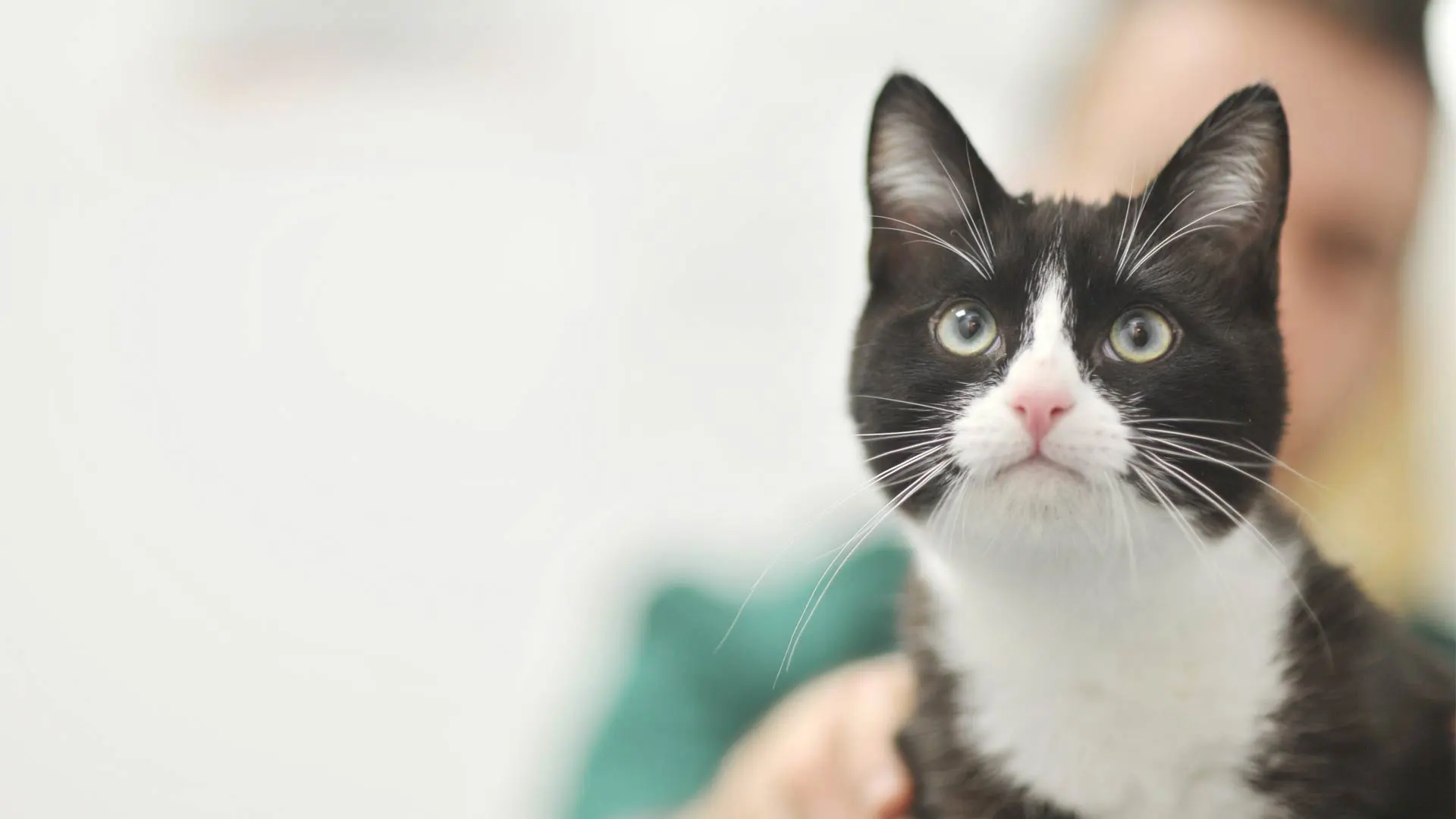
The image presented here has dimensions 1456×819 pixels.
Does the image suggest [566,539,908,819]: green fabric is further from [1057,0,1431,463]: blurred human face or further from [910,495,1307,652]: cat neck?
[910,495,1307,652]: cat neck

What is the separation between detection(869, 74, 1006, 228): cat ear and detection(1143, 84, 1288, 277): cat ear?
0.10 metres

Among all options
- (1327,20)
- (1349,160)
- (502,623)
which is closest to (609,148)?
(502,623)

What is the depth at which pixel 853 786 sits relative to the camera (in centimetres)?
93

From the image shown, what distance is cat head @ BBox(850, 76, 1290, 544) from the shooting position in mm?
592

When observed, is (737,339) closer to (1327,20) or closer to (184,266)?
(184,266)

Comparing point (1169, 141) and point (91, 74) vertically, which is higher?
point (1169, 141)

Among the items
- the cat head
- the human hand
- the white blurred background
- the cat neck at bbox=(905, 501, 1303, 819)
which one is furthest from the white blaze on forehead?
the white blurred background

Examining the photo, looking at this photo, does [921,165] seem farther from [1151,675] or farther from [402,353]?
[402,353]

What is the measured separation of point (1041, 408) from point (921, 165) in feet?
0.54

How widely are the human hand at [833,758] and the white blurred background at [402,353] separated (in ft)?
1.41

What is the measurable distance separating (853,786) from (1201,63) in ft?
2.03

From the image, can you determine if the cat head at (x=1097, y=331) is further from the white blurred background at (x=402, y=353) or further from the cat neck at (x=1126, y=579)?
the white blurred background at (x=402, y=353)

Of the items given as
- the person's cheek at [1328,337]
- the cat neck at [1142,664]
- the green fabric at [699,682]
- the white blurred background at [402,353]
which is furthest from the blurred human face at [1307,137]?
the green fabric at [699,682]

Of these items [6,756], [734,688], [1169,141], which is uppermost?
[1169,141]
